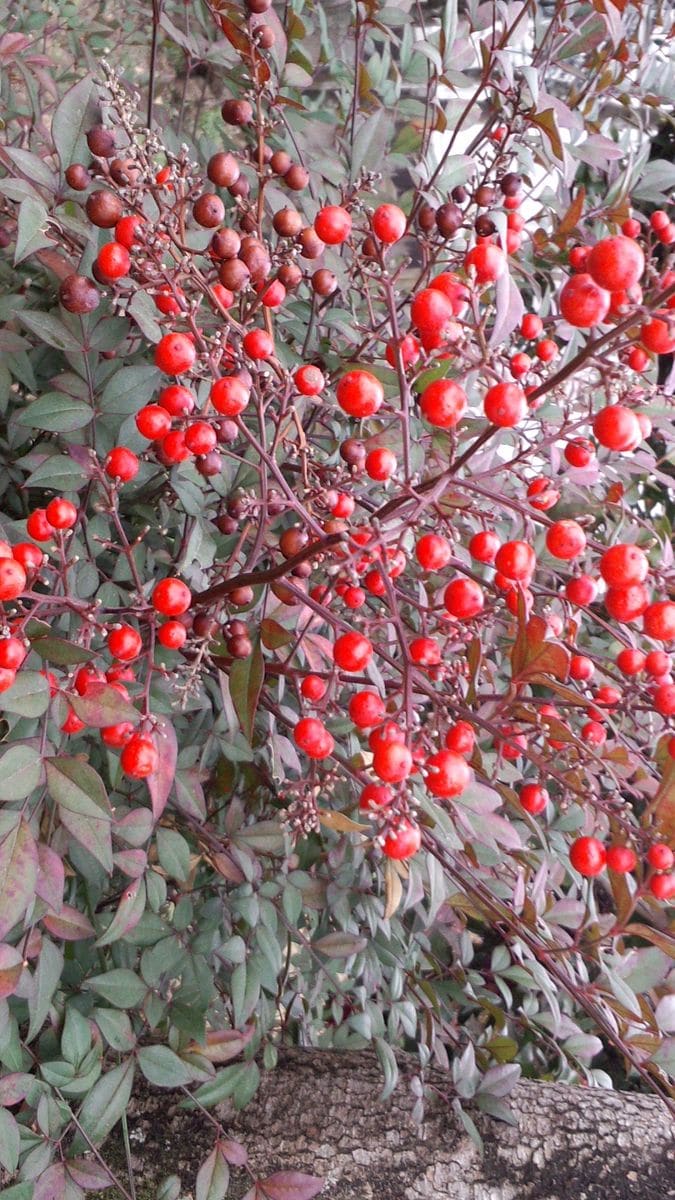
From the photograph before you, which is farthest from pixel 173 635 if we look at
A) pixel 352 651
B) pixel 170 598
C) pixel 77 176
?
pixel 77 176

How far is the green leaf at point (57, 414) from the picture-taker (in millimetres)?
716

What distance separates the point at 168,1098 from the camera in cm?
97

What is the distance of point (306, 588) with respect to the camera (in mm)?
738

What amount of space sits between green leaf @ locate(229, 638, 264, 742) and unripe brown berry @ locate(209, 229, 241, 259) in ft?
0.86

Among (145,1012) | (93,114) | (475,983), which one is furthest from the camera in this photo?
(475,983)

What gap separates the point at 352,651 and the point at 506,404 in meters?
0.18

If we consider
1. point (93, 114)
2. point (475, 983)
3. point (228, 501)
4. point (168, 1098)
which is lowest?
point (168, 1098)

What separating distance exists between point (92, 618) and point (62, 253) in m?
0.33

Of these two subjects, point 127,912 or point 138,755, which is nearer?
point 138,755

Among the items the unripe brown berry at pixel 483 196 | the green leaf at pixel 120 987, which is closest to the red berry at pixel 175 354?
the unripe brown berry at pixel 483 196

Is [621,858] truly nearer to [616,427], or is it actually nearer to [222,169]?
[616,427]

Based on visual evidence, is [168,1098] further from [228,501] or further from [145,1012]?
[228,501]

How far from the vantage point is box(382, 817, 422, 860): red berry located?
537 millimetres

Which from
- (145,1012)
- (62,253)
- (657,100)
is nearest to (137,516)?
(62,253)
